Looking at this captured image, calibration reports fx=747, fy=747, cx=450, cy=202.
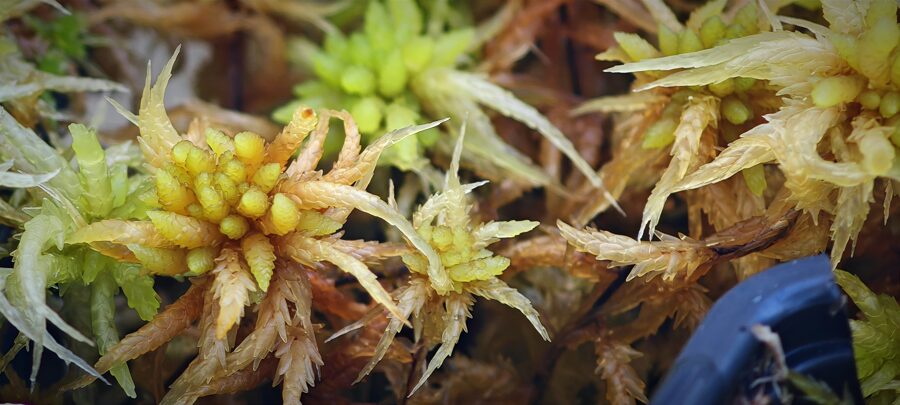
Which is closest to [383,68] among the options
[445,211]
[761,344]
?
[445,211]

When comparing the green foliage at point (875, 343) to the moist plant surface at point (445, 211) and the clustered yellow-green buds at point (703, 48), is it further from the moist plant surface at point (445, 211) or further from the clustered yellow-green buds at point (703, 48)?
the clustered yellow-green buds at point (703, 48)

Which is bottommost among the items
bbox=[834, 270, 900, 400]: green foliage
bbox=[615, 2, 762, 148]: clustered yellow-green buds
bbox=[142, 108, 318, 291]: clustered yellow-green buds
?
bbox=[834, 270, 900, 400]: green foliage

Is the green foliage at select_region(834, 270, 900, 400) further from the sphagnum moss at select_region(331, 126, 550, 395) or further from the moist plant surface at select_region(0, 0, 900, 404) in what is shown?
the sphagnum moss at select_region(331, 126, 550, 395)

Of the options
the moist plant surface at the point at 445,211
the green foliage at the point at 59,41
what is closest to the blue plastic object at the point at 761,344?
the moist plant surface at the point at 445,211

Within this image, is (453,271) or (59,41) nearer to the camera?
(453,271)

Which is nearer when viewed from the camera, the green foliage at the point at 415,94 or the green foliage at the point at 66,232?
the green foliage at the point at 66,232

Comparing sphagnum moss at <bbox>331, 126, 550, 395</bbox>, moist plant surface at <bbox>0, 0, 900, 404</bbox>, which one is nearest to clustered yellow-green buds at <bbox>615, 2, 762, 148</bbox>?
moist plant surface at <bbox>0, 0, 900, 404</bbox>

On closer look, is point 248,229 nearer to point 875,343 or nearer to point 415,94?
point 415,94

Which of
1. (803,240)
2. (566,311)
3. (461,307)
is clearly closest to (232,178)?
(461,307)

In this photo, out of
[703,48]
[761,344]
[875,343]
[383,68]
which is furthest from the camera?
[383,68]
